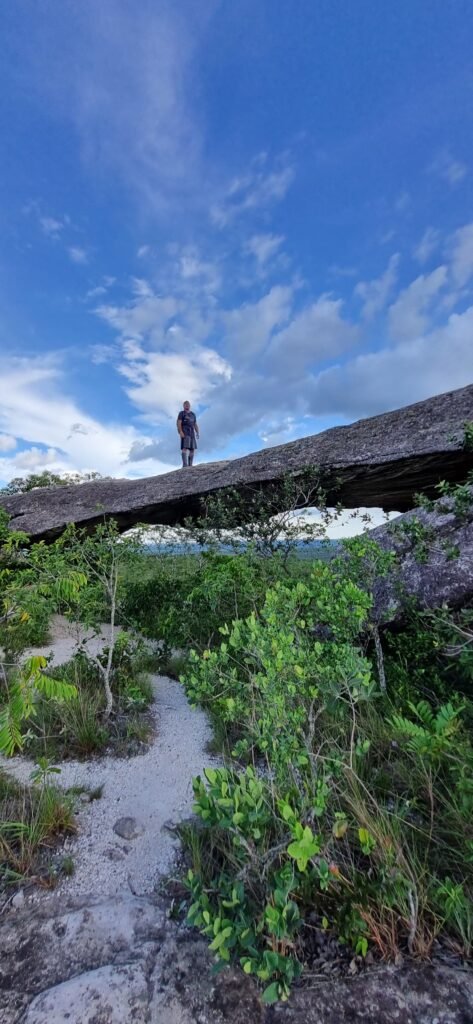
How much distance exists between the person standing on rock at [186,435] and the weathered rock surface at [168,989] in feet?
37.0

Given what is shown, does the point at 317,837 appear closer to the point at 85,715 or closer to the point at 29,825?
the point at 29,825

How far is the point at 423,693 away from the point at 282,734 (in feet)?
9.48

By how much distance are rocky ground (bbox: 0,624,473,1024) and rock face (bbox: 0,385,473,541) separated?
4.64m

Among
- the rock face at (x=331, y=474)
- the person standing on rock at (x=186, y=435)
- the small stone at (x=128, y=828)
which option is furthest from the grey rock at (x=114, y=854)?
the person standing on rock at (x=186, y=435)

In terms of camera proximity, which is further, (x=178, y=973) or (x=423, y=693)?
(x=423, y=693)

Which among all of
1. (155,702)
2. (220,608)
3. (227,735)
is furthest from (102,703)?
(220,608)

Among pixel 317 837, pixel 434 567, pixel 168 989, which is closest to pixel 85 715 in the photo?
pixel 168 989

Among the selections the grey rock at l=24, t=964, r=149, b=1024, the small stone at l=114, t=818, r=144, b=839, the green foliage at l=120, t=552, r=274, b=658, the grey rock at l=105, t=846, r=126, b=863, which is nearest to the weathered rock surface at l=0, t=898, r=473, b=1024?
the grey rock at l=24, t=964, r=149, b=1024

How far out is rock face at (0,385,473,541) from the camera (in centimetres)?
713

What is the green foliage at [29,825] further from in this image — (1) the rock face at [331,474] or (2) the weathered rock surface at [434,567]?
(1) the rock face at [331,474]

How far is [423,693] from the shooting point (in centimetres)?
470

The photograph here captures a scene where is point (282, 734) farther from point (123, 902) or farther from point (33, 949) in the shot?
point (33, 949)

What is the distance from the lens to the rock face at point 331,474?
23.4 feet

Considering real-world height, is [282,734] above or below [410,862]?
above
